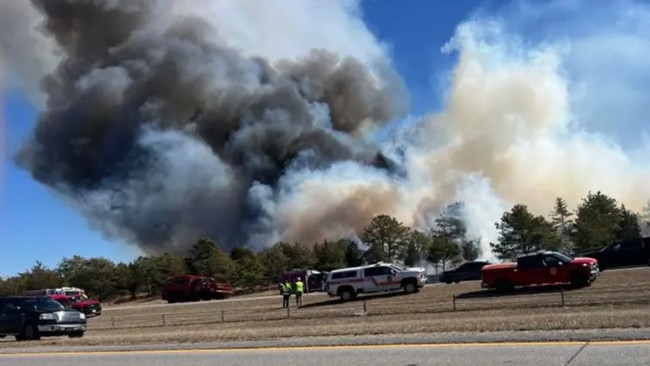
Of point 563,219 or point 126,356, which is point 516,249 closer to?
point 563,219

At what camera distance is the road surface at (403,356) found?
934 centimetres

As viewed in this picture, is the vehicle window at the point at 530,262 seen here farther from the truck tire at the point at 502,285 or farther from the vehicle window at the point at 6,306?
the vehicle window at the point at 6,306

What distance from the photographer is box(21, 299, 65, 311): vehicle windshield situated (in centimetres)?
2373

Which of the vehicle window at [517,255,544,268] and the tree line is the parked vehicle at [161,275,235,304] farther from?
the vehicle window at [517,255,544,268]

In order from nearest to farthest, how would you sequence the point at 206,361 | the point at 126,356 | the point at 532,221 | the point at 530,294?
the point at 206,361
the point at 126,356
the point at 530,294
the point at 532,221

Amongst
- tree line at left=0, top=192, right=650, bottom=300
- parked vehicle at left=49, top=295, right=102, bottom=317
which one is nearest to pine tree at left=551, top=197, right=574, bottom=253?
tree line at left=0, top=192, right=650, bottom=300

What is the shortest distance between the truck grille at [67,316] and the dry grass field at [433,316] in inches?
29.4

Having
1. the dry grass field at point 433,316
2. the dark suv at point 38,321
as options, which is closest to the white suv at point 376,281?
the dry grass field at point 433,316

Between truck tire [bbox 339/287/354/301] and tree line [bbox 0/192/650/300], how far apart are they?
25984mm

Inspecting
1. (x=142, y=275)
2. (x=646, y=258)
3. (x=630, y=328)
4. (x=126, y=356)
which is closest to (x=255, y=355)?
(x=126, y=356)

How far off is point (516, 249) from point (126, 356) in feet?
171

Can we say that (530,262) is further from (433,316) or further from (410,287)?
(433,316)

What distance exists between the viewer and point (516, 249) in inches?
2429

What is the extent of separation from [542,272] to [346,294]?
9359 millimetres
